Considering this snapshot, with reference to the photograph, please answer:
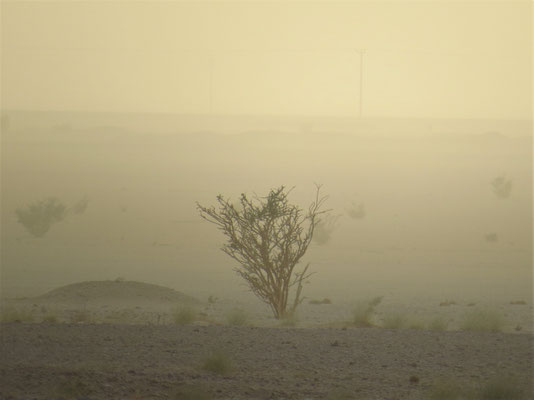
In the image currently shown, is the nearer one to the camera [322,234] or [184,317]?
[184,317]

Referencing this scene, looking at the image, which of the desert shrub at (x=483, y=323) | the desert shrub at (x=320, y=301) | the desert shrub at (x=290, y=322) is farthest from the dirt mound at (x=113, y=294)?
the desert shrub at (x=483, y=323)

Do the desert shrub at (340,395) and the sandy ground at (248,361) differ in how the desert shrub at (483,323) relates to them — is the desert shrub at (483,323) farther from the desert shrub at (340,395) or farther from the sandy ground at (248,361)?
the desert shrub at (340,395)

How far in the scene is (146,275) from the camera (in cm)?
3469

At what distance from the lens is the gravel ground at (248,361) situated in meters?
9.26

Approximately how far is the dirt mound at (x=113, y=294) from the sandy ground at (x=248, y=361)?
570cm

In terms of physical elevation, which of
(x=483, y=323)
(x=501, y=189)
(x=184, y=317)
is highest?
(x=501, y=189)

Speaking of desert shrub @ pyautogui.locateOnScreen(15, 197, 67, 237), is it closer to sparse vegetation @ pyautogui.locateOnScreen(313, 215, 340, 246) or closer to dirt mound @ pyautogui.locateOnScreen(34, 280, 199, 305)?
sparse vegetation @ pyautogui.locateOnScreen(313, 215, 340, 246)

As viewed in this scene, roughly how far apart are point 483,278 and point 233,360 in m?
25.4

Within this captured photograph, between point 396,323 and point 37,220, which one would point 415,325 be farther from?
point 37,220

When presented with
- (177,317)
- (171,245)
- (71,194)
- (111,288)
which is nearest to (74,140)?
(71,194)

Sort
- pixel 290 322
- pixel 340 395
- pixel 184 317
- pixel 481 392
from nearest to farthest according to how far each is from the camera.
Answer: pixel 340 395 < pixel 481 392 < pixel 184 317 < pixel 290 322

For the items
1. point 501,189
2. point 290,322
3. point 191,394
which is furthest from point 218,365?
point 501,189

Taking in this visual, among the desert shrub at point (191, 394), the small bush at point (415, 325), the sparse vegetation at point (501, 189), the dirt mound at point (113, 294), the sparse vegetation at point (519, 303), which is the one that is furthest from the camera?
the sparse vegetation at point (501, 189)

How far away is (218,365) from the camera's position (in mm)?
10242
